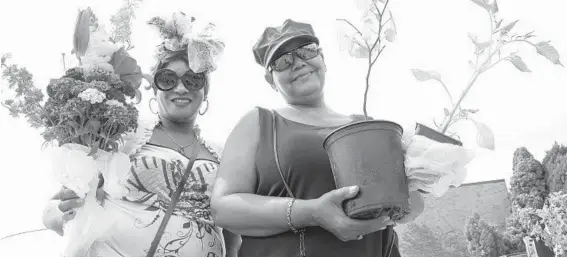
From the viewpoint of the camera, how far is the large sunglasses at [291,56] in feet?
7.54

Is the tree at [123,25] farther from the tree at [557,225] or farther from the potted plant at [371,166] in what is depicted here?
the tree at [557,225]

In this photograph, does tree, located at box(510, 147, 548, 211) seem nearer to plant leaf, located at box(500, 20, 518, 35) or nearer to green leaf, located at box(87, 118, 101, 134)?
plant leaf, located at box(500, 20, 518, 35)

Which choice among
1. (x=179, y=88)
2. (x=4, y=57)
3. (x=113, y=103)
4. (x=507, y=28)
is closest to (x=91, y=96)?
(x=113, y=103)

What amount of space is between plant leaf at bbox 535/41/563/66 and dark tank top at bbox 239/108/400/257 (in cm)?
106

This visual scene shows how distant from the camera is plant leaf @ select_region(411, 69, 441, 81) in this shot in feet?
7.77

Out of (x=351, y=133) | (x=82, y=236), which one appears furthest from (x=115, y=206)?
(x=351, y=133)

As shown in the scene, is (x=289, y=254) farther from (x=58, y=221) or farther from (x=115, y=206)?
(x=58, y=221)

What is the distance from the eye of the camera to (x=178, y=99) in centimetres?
272

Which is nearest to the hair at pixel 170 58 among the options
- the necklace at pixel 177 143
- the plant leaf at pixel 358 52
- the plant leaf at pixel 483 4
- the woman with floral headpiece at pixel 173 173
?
the woman with floral headpiece at pixel 173 173

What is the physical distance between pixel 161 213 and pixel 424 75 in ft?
4.69

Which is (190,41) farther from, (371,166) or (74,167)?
(371,166)

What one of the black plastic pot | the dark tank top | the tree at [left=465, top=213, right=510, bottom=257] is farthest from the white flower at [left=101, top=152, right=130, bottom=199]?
the tree at [left=465, top=213, right=510, bottom=257]

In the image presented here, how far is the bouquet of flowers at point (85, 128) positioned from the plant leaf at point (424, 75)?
1.35 meters

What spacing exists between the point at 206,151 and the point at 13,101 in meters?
0.99
